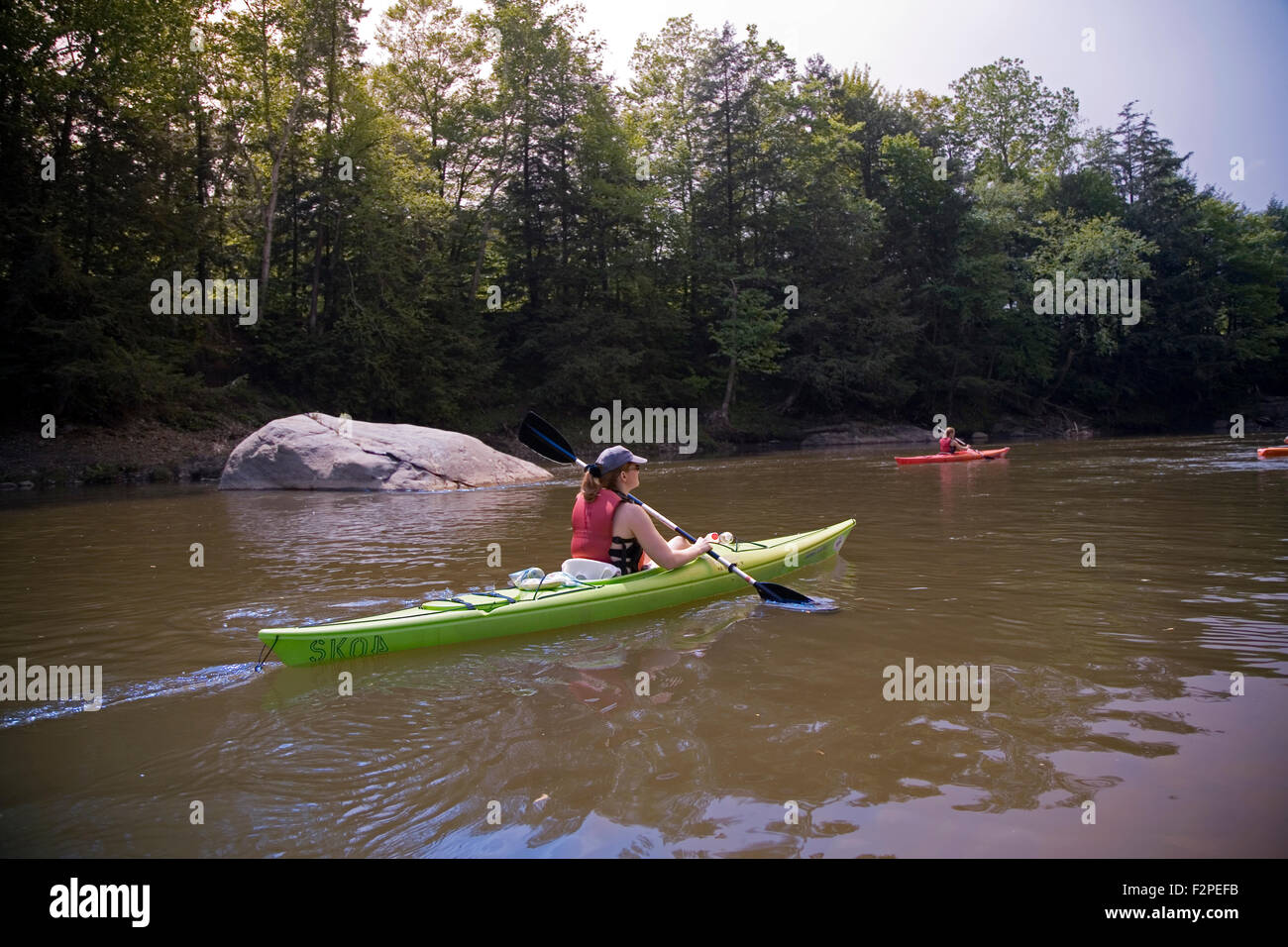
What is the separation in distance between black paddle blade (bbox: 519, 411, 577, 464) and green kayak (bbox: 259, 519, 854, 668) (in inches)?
66.6

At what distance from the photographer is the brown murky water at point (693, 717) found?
105 inches

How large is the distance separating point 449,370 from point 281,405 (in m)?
4.59

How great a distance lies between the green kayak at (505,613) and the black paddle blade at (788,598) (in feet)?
1.34

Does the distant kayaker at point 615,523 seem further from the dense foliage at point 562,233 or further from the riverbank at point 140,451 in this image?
the dense foliage at point 562,233

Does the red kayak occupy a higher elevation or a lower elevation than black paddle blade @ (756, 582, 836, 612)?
higher

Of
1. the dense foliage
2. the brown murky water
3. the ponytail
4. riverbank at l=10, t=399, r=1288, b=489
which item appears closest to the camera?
the brown murky water

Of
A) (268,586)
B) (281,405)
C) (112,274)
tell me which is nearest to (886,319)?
(281,405)

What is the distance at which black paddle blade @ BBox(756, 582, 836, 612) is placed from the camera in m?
5.45

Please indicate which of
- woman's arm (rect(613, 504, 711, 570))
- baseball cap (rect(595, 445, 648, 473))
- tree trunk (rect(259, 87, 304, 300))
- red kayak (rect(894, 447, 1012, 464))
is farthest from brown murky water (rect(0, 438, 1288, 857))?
tree trunk (rect(259, 87, 304, 300))

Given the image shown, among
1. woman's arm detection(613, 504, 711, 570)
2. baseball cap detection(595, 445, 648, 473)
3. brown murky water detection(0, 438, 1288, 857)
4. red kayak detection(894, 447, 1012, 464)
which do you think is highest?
baseball cap detection(595, 445, 648, 473)

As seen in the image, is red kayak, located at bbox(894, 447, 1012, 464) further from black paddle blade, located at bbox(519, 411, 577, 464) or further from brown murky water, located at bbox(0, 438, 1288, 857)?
black paddle blade, located at bbox(519, 411, 577, 464)

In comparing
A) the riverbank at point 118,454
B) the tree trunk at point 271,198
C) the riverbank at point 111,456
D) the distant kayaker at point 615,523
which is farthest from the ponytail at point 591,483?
the tree trunk at point 271,198
